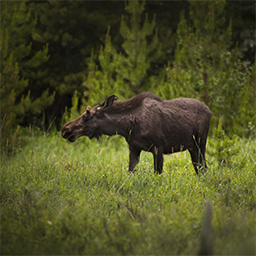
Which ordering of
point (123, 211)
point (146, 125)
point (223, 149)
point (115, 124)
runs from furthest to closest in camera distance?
point (223, 149) < point (115, 124) < point (146, 125) < point (123, 211)

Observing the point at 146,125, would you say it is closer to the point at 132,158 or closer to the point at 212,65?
the point at 132,158

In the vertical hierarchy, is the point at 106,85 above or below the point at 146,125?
below

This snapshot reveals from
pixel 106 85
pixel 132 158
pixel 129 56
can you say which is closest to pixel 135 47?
pixel 129 56

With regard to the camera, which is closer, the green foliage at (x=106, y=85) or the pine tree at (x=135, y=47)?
the green foliage at (x=106, y=85)

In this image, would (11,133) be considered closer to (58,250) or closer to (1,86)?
(1,86)

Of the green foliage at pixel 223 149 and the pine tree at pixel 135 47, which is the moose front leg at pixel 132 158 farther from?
the pine tree at pixel 135 47

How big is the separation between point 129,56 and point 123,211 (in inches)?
329

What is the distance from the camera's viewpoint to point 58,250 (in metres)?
3.29

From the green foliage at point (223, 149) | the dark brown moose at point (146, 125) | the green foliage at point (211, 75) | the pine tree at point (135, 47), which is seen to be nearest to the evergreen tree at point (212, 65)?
the green foliage at point (211, 75)

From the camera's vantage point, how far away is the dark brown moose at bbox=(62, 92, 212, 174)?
5.62 metres

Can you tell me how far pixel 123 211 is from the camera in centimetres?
382

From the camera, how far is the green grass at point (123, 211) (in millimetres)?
3305

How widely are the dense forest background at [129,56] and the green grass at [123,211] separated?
383cm

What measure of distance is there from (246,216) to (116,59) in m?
8.68
